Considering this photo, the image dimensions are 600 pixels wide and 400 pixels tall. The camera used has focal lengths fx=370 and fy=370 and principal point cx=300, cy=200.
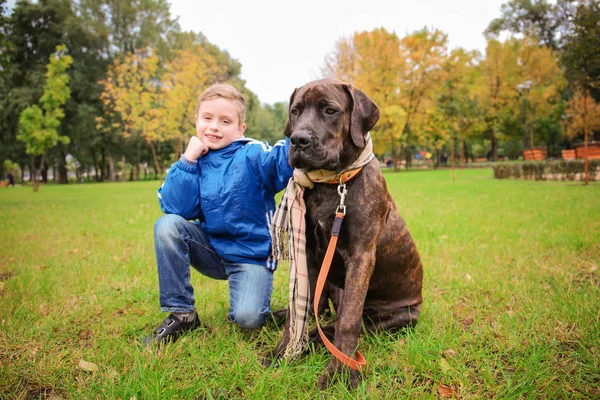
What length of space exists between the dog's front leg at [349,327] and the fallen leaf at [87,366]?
4.67 feet

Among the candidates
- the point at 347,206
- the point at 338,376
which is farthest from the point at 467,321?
the point at 347,206

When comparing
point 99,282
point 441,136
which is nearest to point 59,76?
point 99,282

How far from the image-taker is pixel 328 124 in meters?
2.30

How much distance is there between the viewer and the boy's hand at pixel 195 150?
3.04 m

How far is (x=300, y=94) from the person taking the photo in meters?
Result: 2.39

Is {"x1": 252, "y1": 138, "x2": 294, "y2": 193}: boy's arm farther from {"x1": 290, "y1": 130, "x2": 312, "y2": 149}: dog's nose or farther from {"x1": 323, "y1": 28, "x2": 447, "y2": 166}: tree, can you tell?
{"x1": 323, "y1": 28, "x2": 447, "y2": 166}: tree

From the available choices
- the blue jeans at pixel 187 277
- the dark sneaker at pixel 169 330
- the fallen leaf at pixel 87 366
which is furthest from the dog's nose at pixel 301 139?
the fallen leaf at pixel 87 366

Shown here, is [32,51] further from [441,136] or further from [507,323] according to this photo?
[507,323]

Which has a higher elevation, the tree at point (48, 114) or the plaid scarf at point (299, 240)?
the tree at point (48, 114)

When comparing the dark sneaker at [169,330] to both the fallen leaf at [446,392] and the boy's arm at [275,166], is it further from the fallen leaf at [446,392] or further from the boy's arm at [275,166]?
the fallen leaf at [446,392]

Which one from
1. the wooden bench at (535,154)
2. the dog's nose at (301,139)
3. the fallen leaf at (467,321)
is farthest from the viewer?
the wooden bench at (535,154)

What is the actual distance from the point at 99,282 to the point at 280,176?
111 inches

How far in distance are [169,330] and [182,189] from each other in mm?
1095

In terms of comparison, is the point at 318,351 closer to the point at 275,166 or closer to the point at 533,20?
the point at 275,166
